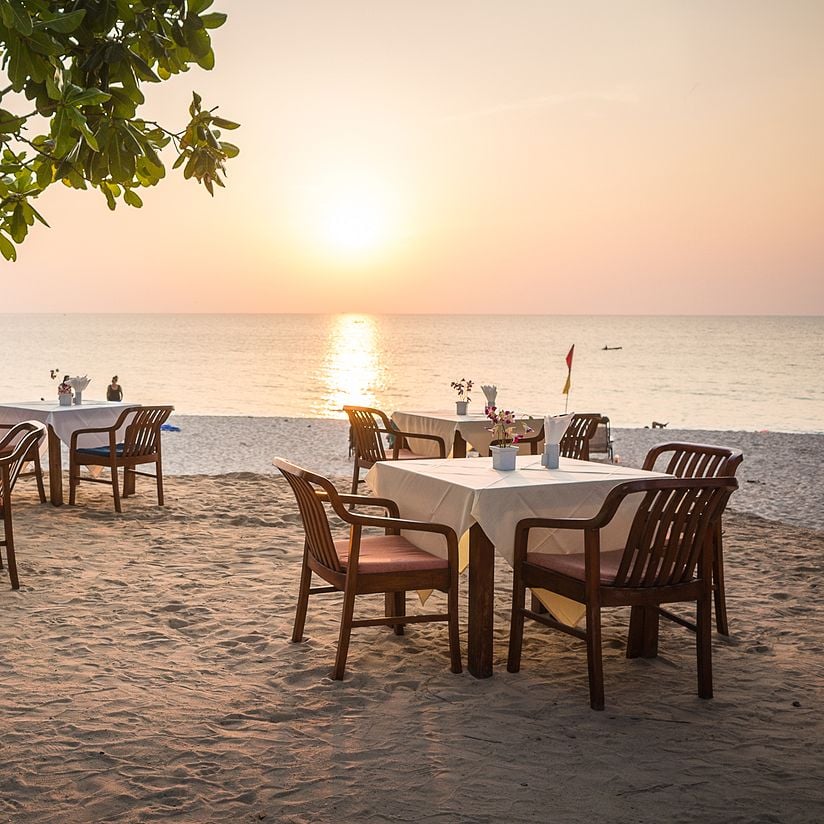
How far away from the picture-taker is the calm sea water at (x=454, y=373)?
30562 mm

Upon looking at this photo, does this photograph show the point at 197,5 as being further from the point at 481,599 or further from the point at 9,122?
the point at 481,599

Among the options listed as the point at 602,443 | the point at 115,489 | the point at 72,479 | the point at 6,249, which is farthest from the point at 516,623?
the point at 602,443

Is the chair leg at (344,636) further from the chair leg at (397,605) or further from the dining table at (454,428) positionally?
the dining table at (454,428)

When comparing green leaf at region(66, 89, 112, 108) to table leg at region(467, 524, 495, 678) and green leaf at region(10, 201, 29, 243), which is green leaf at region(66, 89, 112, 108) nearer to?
green leaf at region(10, 201, 29, 243)

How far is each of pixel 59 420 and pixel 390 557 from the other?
15.7 feet

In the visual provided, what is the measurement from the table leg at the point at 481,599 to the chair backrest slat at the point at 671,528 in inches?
21.7

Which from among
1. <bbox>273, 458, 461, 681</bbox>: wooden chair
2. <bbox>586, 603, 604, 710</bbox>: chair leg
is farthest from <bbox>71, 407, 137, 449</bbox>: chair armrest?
<bbox>586, 603, 604, 710</bbox>: chair leg

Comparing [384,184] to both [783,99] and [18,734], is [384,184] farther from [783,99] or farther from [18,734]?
[18,734]

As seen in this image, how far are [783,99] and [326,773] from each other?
57.6 ft

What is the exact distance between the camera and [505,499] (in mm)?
3531

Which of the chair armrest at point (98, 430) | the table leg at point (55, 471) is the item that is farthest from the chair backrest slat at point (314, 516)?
the table leg at point (55, 471)

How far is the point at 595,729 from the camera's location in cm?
310

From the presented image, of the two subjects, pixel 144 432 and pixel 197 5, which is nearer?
pixel 197 5

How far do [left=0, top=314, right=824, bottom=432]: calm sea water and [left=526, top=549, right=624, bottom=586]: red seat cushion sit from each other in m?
22.8
